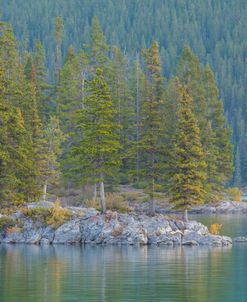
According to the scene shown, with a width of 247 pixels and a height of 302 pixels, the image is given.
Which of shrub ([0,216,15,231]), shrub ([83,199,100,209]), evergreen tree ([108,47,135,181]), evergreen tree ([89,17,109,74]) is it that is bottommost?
shrub ([0,216,15,231])

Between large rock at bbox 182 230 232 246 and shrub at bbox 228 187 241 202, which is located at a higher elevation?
shrub at bbox 228 187 241 202

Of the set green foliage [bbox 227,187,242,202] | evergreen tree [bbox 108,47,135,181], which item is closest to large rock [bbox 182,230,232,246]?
evergreen tree [bbox 108,47,135,181]

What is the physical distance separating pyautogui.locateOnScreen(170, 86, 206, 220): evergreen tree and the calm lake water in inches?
329

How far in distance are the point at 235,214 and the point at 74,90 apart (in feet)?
71.3

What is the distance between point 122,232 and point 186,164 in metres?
8.42

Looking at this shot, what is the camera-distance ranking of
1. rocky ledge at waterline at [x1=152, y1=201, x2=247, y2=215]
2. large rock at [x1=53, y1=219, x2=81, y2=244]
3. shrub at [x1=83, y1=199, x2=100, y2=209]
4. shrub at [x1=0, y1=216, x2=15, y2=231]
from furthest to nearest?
rocky ledge at waterline at [x1=152, y1=201, x2=247, y2=215] → shrub at [x1=83, y1=199, x2=100, y2=209] → shrub at [x1=0, y1=216, x2=15, y2=231] → large rock at [x1=53, y1=219, x2=81, y2=244]

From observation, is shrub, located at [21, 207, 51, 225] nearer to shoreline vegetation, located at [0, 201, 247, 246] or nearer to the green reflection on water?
shoreline vegetation, located at [0, 201, 247, 246]

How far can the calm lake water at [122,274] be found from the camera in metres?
34.5

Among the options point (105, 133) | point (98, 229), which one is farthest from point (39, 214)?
point (105, 133)

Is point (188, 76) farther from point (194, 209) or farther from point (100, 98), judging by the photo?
point (100, 98)

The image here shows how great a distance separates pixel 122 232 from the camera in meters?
57.0

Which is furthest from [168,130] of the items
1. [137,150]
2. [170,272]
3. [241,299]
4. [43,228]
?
[241,299]

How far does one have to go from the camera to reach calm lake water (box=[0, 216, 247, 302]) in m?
34.5

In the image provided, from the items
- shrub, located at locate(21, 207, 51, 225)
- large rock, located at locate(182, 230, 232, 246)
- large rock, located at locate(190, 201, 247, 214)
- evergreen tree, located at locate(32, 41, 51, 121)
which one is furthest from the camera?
evergreen tree, located at locate(32, 41, 51, 121)
